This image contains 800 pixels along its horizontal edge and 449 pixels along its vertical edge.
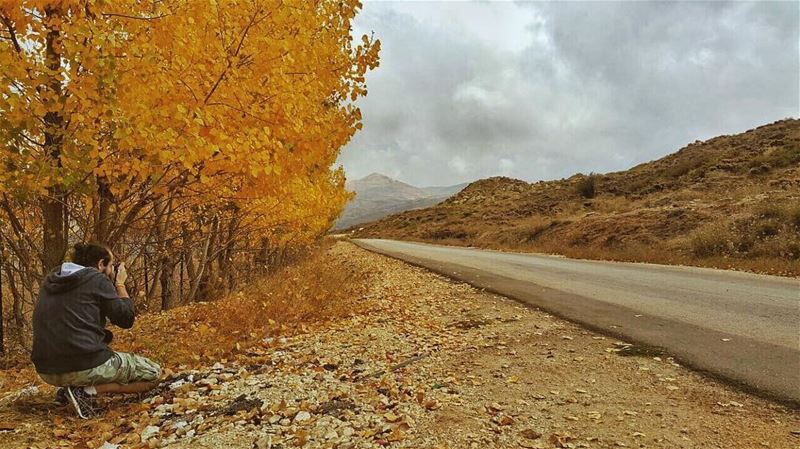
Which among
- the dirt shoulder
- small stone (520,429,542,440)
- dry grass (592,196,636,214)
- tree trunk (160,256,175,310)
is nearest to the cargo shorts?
the dirt shoulder

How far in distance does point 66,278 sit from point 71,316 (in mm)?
344

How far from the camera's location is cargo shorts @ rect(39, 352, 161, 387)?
4.12m

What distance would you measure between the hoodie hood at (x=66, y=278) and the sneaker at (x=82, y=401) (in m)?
0.98

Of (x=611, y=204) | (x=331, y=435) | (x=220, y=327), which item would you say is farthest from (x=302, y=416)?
(x=611, y=204)

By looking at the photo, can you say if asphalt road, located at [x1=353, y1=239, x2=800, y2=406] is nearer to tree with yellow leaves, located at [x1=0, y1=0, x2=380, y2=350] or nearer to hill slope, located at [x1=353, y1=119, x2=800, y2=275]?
hill slope, located at [x1=353, y1=119, x2=800, y2=275]

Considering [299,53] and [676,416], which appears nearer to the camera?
[676,416]

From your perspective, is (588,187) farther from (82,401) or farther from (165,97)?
(82,401)

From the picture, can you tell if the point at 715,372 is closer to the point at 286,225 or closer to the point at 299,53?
the point at 299,53

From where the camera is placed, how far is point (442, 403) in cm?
438

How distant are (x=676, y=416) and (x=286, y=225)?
37.1ft

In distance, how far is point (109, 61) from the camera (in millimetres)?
3916

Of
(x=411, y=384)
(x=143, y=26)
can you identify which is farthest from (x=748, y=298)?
(x=143, y=26)

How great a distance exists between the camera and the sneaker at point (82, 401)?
13.6 feet

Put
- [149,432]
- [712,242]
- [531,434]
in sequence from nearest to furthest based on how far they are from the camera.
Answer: [531,434]
[149,432]
[712,242]
